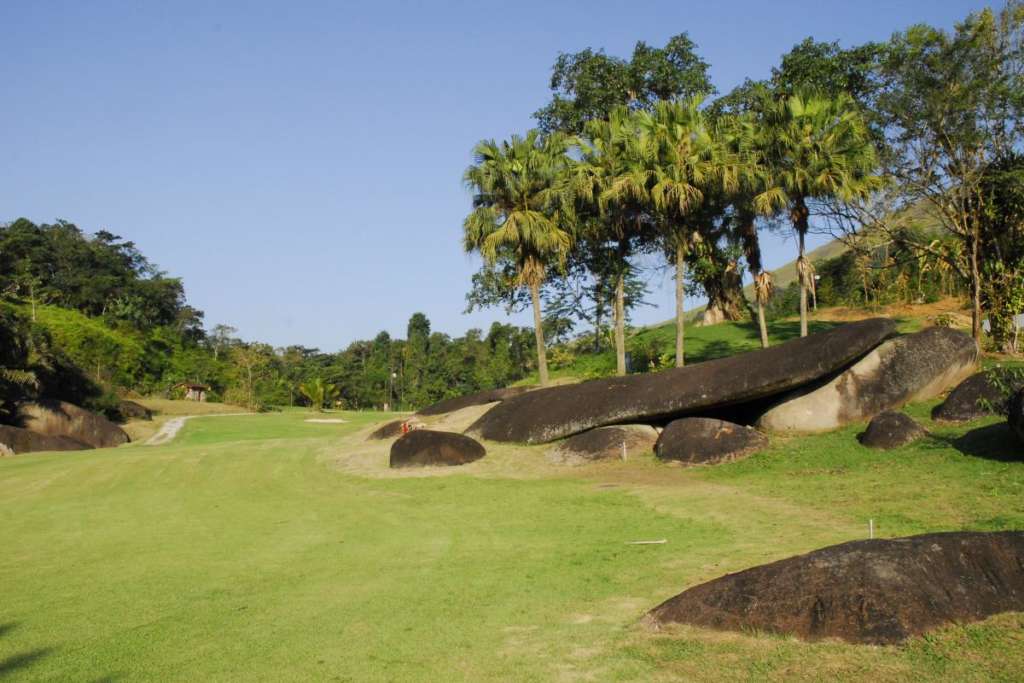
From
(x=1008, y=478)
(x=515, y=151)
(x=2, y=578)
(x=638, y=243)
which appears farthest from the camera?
(x=638, y=243)

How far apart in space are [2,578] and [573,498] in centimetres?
1041

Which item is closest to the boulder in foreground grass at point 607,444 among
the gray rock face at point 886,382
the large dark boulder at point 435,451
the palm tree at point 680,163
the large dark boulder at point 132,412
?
the large dark boulder at point 435,451

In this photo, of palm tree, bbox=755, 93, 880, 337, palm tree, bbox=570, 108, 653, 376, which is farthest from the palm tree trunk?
palm tree, bbox=570, 108, 653, 376

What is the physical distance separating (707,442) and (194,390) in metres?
68.2

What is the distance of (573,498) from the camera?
16.7m

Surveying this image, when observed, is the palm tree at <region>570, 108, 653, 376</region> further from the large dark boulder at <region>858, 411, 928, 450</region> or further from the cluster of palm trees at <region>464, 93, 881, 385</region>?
the large dark boulder at <region>858, 411, 928, 450</region>

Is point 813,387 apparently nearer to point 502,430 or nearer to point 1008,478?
point 1008,478

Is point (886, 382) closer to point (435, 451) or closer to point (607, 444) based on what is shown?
point (607, 444)

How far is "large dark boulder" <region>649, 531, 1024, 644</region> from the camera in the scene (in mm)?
6646

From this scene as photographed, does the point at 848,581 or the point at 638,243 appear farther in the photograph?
the point at 638,243

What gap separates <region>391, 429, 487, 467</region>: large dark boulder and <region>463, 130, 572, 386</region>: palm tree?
28.7 feet

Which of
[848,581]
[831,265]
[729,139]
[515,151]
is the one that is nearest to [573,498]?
[848,581]

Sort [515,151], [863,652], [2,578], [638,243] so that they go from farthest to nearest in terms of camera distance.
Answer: [638,243] → [515,151] → [2,578] → [863,652]

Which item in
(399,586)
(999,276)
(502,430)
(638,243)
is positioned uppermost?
(638,243)
